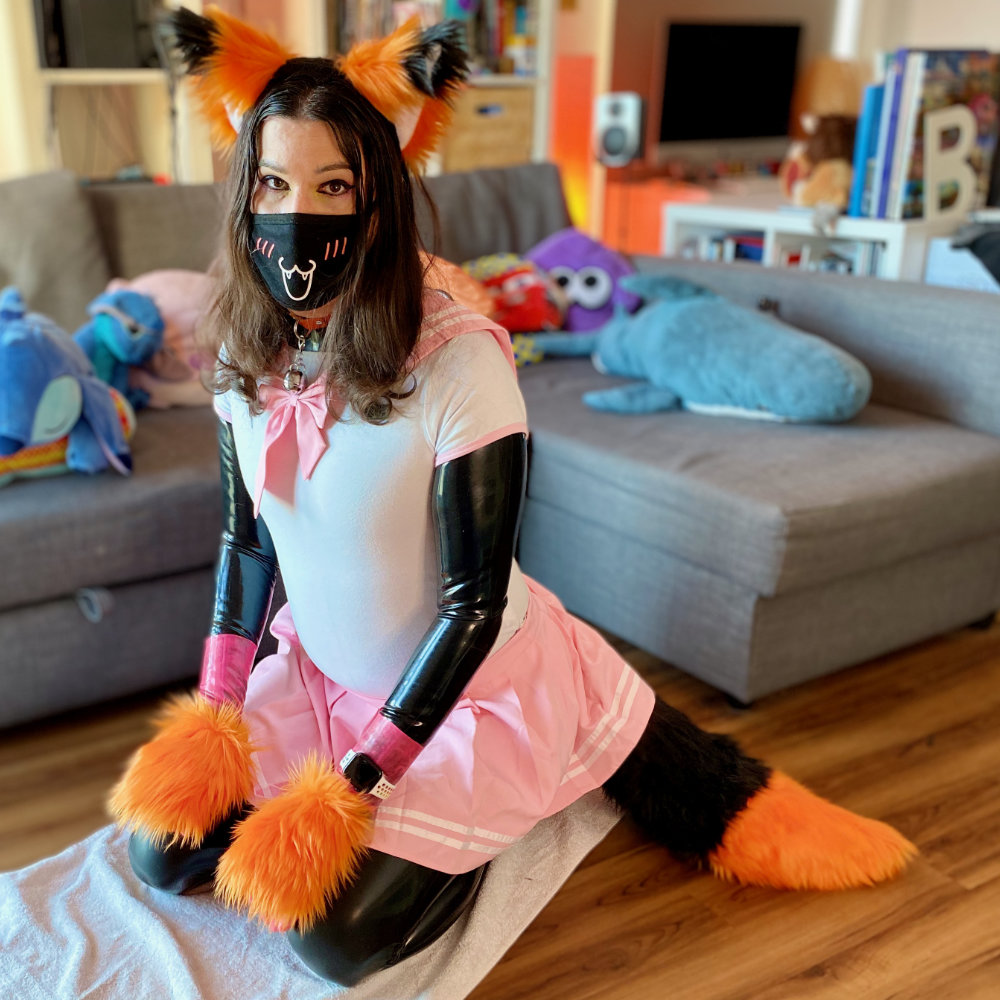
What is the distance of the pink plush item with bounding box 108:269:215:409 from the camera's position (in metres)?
2.02

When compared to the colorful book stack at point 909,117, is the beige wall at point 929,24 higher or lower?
higher

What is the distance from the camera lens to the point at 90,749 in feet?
5.52

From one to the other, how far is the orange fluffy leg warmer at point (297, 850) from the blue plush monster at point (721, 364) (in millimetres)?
1230

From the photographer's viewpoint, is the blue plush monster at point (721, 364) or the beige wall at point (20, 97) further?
the beige wall at point (20, 97)

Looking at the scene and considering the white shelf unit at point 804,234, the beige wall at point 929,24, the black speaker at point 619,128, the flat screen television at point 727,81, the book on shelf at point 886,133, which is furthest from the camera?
the beige wall at point 929,24

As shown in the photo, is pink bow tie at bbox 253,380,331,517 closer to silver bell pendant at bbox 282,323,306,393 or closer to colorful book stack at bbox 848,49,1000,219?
silver bell pendant at bbox 282,323,306,393

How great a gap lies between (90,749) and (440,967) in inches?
32.3

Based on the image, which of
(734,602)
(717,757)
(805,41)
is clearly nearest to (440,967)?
(717,757)

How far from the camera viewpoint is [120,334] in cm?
190

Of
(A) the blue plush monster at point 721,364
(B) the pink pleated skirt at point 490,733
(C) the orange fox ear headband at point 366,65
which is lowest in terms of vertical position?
(B) the pink pleated skirt at point 490,733

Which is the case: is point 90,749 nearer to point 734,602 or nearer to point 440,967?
point 440,967

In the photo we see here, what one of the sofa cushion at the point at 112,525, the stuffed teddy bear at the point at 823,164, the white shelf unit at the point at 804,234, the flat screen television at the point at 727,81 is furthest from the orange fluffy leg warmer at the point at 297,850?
the flat screen television at the point at 727,81

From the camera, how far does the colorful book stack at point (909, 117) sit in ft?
8.21

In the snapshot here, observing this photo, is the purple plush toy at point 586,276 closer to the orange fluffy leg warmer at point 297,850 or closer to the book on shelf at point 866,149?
the book on shelf at point 866,149
